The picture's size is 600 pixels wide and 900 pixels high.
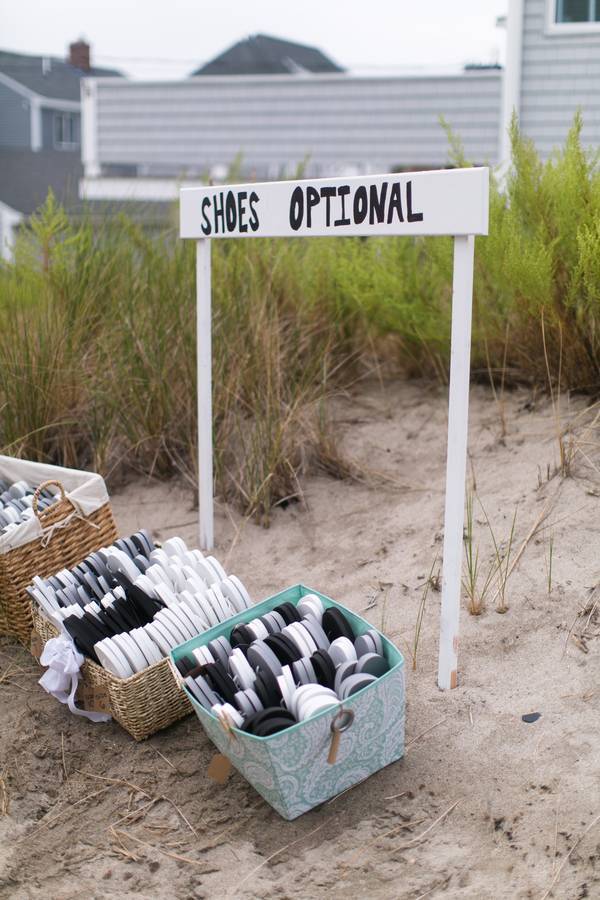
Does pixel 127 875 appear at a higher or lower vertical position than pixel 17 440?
lower

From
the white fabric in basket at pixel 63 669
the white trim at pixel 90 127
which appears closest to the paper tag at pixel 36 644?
the white fabric in basket at pixel 63 669

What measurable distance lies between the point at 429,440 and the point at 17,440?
185cm

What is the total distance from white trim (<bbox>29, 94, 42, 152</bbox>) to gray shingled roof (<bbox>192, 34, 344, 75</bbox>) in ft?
17.6

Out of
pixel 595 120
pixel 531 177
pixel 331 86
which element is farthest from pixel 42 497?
pixel 331 86

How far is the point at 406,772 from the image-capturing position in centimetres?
241

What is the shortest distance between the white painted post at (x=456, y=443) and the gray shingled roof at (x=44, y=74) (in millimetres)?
31502

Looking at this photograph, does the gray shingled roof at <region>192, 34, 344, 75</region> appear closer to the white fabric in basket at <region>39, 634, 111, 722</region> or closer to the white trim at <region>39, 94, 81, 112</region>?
the white trim at <region>39, 94, 81, 112</region>

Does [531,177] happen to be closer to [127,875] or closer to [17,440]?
[17,440]

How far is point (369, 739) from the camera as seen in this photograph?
2.31 metres

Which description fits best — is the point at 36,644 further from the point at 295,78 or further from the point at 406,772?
the point at 295,78

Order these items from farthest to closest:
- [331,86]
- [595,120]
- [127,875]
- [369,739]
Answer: [331,86]
[595,120]
[369,739]
[127,875]

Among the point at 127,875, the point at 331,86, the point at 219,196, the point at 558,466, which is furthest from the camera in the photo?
the point at 331,86

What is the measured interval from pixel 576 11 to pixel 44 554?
767 centimetres

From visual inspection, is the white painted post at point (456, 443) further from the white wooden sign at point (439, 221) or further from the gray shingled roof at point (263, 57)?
the gray shingled roof at point (263, 57)
